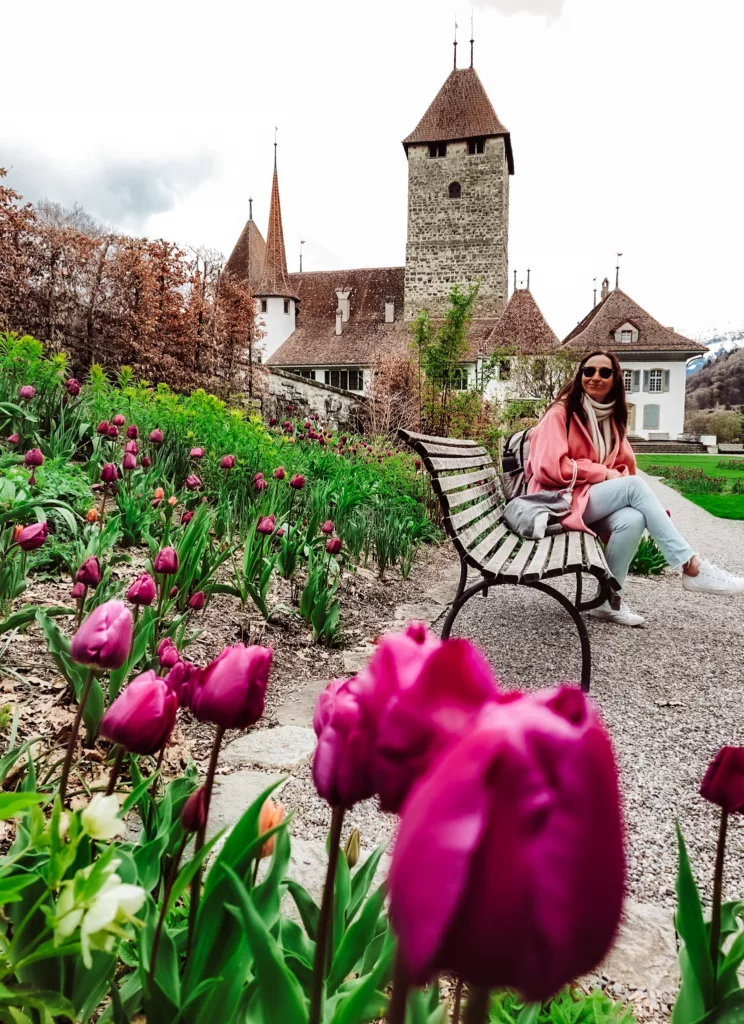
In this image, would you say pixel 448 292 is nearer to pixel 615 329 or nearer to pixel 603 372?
pixel 615 329

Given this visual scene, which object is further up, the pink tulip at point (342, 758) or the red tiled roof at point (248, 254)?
the red tiled roof at point (248, 254)

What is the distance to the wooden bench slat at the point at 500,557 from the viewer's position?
286 centimetres

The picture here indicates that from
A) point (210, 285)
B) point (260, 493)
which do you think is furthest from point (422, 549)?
point (210, 285)

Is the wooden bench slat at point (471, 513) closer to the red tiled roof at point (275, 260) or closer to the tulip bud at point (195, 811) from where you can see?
the tulip bud at point (195, 811)

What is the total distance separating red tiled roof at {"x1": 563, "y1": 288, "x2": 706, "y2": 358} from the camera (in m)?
31.8

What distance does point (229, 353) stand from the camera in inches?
411

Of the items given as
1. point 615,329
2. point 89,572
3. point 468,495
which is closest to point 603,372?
point 468,495

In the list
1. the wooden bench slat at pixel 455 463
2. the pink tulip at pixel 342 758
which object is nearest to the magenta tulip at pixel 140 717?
the pink tulip at pixel 342 758

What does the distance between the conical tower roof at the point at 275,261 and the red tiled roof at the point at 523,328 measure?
1186 cm

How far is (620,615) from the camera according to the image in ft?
12.1

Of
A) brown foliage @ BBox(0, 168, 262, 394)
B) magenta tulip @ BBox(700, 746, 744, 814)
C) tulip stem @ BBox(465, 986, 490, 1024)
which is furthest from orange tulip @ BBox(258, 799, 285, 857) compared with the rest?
brown foliage @ BBox(0, 168, 262, 394)

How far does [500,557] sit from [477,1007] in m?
2.92

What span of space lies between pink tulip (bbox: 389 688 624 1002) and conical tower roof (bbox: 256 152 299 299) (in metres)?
36.1

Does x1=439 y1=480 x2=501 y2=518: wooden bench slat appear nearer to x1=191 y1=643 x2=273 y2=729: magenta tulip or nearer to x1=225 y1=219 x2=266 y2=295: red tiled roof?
x1=191 y1=643 x2=273 y2=729: magenta tulip
